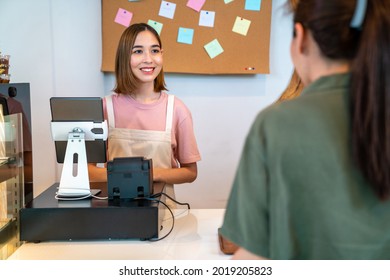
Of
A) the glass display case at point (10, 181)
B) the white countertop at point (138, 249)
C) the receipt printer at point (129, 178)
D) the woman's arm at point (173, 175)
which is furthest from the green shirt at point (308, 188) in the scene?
the woman's arm at point (173, 175)

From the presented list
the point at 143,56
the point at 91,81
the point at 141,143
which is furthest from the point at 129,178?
the point at 91,81

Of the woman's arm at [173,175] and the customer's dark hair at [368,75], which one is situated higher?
the customer's dark hair at [368,75]

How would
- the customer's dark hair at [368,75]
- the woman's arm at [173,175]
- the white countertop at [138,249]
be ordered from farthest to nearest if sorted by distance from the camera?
the woman's arm at [173,175] < the white countertop at [138,249] < the customer's dark hair at [368,75]

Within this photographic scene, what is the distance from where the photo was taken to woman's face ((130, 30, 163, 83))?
6.14ft

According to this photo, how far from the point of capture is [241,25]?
2.69m

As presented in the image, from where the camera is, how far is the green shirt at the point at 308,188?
617mm

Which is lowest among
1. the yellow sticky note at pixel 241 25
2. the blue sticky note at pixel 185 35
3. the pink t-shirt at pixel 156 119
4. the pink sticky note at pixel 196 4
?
the pink t-shirt at pixel 156 119

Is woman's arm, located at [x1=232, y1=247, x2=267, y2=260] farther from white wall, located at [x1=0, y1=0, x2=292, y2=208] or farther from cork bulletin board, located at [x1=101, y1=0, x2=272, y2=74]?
cork bulletin board, located at [x1=101, y1=0, x2=272, y2=74]

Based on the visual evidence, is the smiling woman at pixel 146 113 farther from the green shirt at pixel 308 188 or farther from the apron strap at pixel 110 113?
the green shirt at pixel 308 188

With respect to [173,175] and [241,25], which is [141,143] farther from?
[241,25]

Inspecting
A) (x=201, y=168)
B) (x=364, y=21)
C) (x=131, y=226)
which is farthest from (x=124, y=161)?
(x=201, y=168)

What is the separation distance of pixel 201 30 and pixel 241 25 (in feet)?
0.78

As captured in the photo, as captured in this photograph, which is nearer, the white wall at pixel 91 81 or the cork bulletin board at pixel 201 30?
the white wall at pixel 91 81

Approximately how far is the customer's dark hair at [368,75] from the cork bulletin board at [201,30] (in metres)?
2.10
